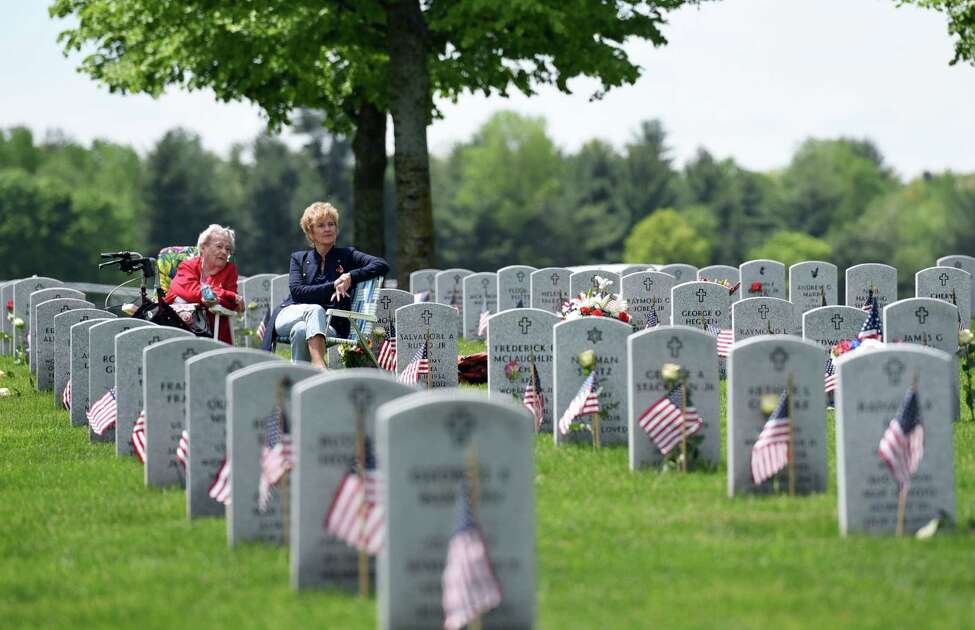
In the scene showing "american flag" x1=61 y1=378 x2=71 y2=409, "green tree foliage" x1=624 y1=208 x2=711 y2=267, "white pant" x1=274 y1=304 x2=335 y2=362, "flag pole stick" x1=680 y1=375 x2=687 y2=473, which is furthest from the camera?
"green tree foliage" x1=624 y1=208 x2=711 y2=267

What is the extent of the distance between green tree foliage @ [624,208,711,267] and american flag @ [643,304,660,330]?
68.9 metres

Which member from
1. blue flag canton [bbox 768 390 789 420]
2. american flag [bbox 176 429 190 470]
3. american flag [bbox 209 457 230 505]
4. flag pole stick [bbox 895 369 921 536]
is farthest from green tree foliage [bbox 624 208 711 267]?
flag pole stick [bbox 895 369 921 536]

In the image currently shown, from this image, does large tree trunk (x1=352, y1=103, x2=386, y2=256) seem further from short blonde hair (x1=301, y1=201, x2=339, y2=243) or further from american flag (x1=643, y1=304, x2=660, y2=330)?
short blonde hair (x1=301, y1=201, x2=339, y2=243)

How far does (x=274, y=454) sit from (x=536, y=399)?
537cm

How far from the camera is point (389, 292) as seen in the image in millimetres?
18234

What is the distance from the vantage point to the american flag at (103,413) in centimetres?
1330

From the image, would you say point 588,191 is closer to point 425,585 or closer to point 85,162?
point 85,162

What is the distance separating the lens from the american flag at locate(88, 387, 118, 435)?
43.7ft

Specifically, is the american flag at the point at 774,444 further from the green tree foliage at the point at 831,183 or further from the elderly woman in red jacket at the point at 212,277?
the green tree foliage at the point at 831,183

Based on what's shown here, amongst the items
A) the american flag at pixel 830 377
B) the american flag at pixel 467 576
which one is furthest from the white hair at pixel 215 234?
the american flag at pixel 467 576

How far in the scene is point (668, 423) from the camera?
11.2m

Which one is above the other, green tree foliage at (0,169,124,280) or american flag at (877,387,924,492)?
green tree foliage at (0,169,124,280)

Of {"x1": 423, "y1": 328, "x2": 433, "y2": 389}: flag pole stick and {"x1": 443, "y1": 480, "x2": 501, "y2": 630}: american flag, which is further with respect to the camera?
{"x1": 423, "y1": 328, "x2": 433, "y2": 389}: flag pole stick

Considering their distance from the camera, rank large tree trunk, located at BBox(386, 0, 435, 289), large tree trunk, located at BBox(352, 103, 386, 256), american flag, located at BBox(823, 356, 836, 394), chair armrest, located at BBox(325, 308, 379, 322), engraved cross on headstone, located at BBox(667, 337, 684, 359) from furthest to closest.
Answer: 1. large tree trunk, located at BBox(352, 103, 386, 256)
2. large tree trunk, located at BBox(386, 0, 435, 289)
3. chair armrest, located at BBox(325, 308, 379, 322)
4. american flag, located at BBox(823, 356, 836, 394)
5. engraved cross on headstone, located at BBox(667, 337, 684, 359)
